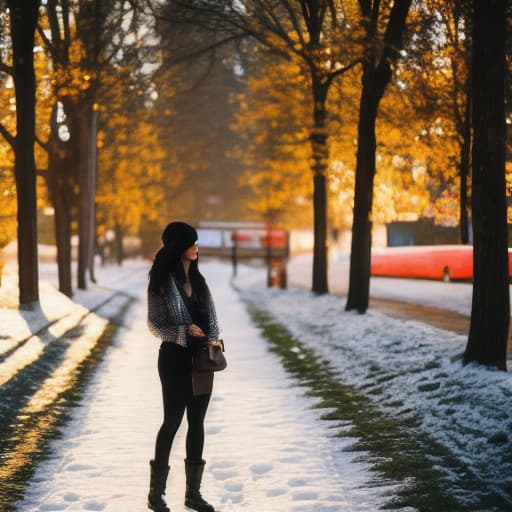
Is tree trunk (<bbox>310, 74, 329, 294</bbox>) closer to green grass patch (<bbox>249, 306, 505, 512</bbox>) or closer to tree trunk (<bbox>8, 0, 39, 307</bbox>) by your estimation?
tree trunk (<bbox>8, 0, 39, 307</bbox>)

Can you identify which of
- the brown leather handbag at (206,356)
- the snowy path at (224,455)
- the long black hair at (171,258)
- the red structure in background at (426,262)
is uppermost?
the long black hair at (171,258)

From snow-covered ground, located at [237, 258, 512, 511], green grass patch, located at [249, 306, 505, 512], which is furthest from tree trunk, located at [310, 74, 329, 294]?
green grass patch, located at [249, 306, 505, 512]

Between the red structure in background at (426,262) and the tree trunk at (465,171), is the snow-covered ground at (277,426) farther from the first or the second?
the red structure in background at (426,262)

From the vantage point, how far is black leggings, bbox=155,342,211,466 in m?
6.55

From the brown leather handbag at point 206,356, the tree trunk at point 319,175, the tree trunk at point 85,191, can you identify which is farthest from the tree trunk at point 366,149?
the tree trunk at point 85,191

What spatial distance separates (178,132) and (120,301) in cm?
3924

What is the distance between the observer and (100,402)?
11516 millimetres

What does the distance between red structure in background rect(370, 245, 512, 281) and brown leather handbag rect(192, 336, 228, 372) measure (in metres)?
19.7

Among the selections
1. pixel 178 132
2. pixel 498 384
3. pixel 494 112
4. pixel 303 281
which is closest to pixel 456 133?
pixel 494 112

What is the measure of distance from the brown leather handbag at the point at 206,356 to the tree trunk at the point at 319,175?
60.8ft

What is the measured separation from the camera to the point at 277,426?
9.88m

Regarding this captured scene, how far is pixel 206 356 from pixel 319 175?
2159 cm

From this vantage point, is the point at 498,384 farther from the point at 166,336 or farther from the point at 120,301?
the point at 120,301

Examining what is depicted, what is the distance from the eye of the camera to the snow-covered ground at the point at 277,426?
7.18m
